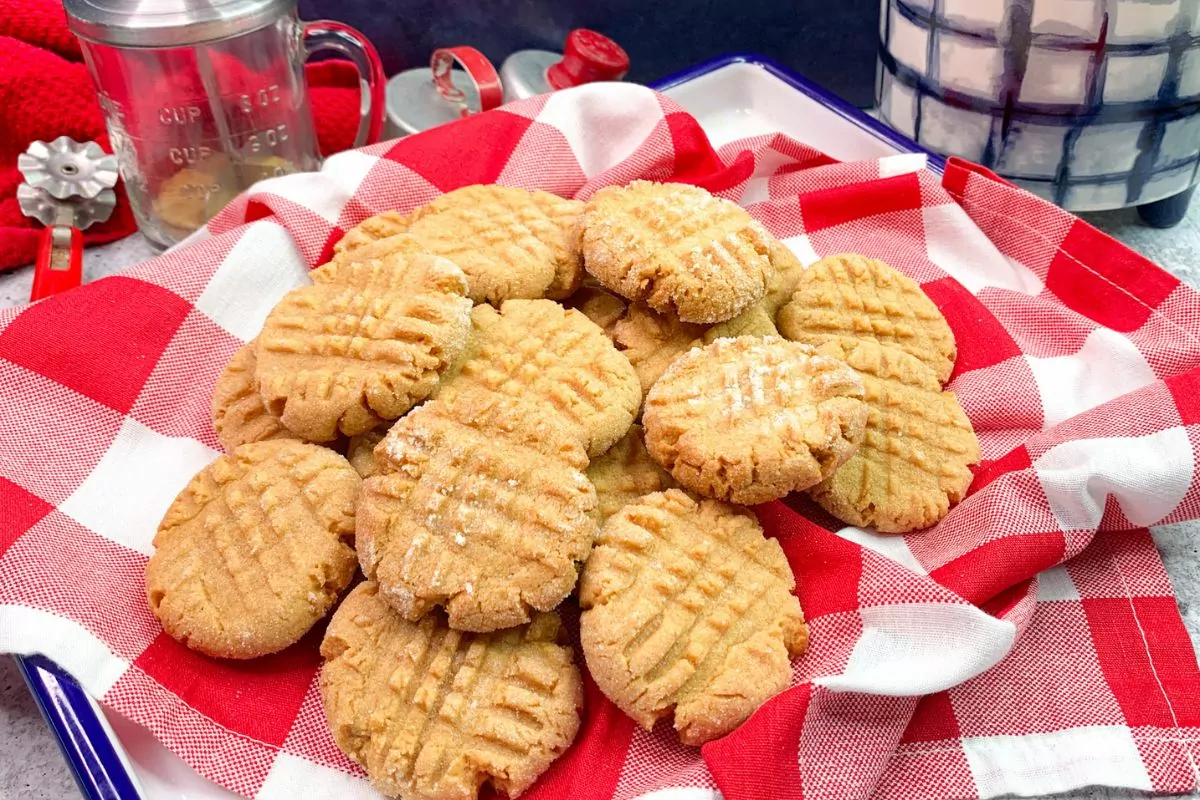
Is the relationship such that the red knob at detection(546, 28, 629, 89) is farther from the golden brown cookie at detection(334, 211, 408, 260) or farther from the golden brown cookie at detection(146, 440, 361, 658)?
the golden brown cookie at detection(146, 440, 361, 658)

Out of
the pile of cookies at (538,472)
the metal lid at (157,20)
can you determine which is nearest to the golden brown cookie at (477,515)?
the pile of cookies at (538,472)

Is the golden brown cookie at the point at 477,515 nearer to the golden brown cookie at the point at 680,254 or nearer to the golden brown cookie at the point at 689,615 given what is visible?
the golden brown cookie at the point at 689,615

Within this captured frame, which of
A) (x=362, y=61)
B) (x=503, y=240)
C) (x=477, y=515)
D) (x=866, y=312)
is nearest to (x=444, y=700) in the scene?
(x=477, y=515)

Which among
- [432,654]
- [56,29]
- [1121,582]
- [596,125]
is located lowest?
[1121,582]

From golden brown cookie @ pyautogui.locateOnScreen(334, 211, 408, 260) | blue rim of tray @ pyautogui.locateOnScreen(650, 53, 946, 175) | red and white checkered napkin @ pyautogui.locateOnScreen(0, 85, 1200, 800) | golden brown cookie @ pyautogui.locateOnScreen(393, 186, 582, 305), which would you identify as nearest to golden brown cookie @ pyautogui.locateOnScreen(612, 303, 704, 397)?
golden brown cookie @ pyautogui.locateOnScreen(393, 186, 582, 305)

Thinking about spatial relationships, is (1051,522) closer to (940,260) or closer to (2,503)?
(940,260)

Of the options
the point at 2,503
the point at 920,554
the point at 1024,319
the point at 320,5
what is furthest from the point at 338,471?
the point at 320,5

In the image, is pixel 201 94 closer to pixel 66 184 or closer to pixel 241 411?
pixel 66 184
